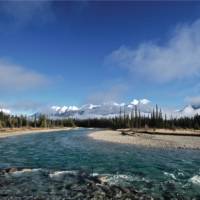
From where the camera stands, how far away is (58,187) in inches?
738

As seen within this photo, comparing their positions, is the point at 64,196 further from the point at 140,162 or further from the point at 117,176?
the point at 140,162

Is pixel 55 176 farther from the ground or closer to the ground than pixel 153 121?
closer to the ground

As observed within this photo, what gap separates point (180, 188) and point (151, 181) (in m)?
2.45

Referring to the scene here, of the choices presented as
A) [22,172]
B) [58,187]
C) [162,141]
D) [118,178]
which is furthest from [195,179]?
[162,141]

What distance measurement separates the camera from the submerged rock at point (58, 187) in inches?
650

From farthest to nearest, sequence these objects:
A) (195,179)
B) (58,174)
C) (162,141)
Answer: (162,141), (58,174), (195,179)

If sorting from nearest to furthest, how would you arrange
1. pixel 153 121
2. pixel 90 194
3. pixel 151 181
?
pixel 90 194 < pixel 151 181 < pixel 153 121

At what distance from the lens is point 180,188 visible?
18.8m

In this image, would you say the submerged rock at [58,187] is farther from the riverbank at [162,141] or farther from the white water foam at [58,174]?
the riverbank at [162,141]

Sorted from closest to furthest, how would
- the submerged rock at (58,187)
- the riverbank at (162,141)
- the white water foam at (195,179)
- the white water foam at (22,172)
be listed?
1. the submerged rock at (58,187)
2. the white water foam at (195,179)
3. the white water foam at (22,172)
4. the riverbank at (162,141)

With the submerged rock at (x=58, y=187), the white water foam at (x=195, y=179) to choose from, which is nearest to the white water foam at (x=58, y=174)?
the submerged rock at (x=58, y=187)

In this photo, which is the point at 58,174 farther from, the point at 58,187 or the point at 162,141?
the point at 162,141

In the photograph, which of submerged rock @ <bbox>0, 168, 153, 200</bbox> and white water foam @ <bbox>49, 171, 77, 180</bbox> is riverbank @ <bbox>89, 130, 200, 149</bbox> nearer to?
white water foam @ <bbox>49, 171, 77, 180</bbox>

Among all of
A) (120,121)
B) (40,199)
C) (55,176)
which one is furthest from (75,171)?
(120,121)
